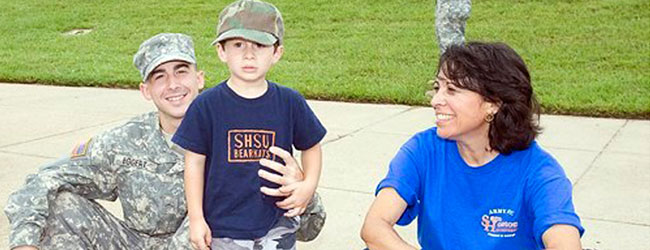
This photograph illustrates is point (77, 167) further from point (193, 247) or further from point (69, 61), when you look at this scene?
point (69, 61)

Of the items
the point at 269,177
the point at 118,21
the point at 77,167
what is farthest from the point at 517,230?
the point at 118,21

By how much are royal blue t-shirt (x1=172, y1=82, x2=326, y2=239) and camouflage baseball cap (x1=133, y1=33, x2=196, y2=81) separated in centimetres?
33

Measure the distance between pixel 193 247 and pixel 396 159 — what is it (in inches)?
29.6

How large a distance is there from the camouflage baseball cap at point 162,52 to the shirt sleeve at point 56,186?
1.04 ft

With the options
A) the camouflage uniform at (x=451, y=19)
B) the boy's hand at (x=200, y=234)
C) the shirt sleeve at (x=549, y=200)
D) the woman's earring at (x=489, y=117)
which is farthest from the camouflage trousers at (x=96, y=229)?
the camouflage uniform at (x=451, y=19)

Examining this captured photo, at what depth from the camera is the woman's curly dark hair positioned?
257 cm

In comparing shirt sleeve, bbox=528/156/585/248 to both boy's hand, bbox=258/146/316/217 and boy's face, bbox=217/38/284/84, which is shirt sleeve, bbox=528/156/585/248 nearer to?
boy's hand, bbox=258/146/316/217

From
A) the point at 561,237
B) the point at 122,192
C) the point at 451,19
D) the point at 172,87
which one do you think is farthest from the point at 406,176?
the point at 451,19

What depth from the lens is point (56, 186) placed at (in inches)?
118

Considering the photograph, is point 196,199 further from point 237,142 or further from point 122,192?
point 122,192

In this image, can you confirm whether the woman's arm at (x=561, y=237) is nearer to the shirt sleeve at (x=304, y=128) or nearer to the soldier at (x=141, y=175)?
the shirt sleeve at (x=304, y=128)

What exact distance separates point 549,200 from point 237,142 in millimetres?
992

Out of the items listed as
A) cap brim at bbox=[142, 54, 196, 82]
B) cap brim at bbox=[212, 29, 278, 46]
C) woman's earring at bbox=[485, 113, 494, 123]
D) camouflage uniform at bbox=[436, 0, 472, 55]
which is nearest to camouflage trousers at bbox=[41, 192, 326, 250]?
cap brim at bbox=[142, 54, 196, 82]

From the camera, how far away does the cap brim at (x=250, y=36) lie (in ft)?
9.05
